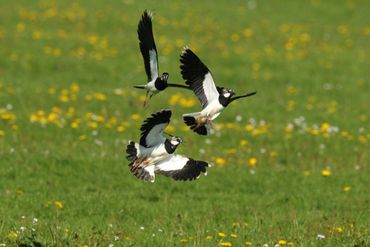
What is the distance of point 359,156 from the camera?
12.3 m

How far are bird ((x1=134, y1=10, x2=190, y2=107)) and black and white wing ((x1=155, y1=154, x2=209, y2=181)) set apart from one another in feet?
1.97

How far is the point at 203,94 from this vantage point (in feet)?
16.7

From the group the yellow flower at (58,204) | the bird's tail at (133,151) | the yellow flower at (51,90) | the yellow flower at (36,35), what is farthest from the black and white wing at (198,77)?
the yellow flower at (36,35)

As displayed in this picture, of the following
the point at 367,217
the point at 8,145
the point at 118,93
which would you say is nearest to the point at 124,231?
the point at 367,217

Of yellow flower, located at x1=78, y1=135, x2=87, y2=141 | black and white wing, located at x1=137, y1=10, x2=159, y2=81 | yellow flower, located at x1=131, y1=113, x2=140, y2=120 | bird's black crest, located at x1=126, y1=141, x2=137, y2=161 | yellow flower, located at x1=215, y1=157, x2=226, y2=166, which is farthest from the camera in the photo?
yellow flower, located at x1=131, y1=113, x2=140, y2=120

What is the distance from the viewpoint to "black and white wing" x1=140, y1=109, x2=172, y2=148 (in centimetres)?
524

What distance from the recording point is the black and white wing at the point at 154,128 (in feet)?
17.2

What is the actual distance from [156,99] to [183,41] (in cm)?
535

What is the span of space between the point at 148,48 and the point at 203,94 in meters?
0.54

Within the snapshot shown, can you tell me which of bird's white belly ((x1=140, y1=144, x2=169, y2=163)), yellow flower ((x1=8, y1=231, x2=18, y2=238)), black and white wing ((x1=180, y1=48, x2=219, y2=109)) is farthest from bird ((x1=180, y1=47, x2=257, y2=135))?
yellow flower ((x1=8, y1=231, x2=18, y2=238))

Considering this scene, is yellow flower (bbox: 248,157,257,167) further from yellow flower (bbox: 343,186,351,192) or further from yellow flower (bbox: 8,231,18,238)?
yellow flower (bbox: 8,231,18,238)

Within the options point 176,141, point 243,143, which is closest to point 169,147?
point 176,141

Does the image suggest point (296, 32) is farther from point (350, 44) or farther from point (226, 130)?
point (226, 130)

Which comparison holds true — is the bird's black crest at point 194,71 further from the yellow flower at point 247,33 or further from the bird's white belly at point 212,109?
the yellow flower at point 247,33
